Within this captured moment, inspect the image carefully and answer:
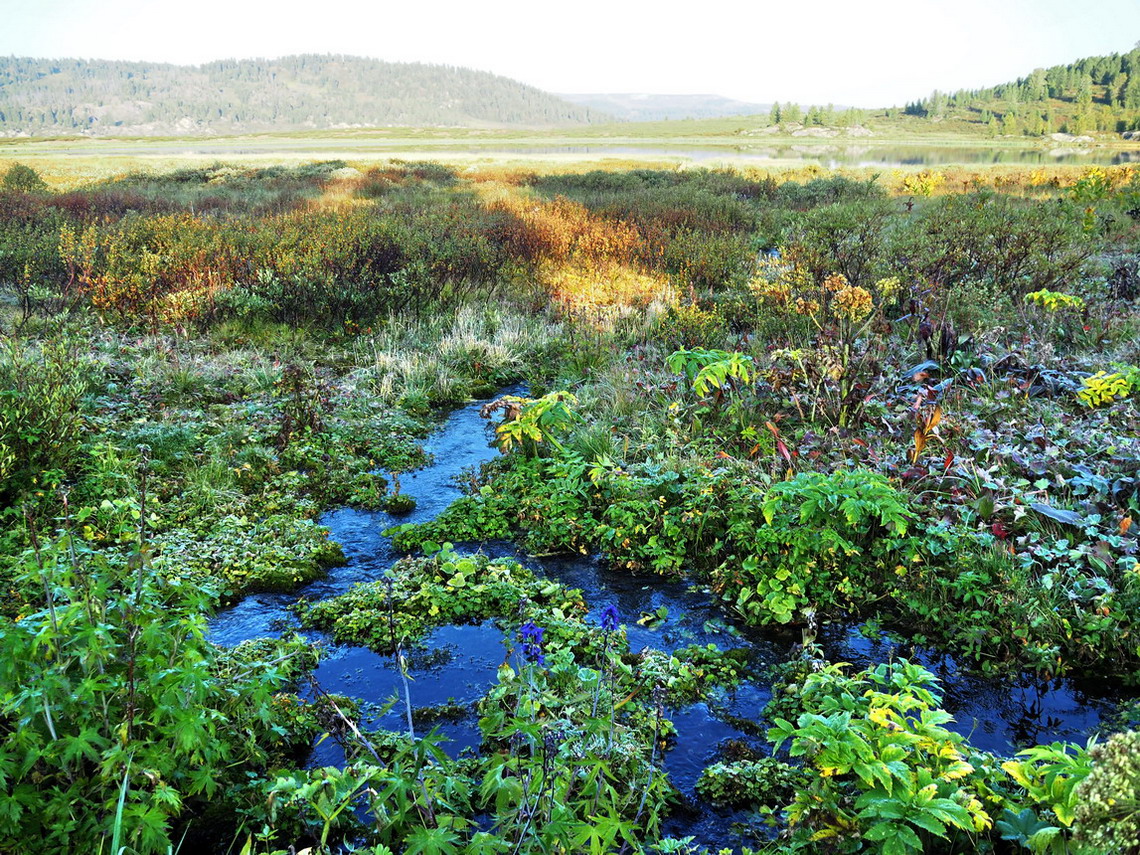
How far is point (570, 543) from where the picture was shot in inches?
211

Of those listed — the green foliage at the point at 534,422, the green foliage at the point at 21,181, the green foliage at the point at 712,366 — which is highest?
the green foliage at the point at 21,181

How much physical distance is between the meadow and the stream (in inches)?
1.3

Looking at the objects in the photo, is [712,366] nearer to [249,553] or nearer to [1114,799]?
[249,553]

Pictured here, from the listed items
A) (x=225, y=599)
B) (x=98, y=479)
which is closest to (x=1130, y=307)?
(x=225, y=599)

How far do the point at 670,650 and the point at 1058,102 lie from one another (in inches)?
7756

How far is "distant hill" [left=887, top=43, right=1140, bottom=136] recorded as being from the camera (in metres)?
114

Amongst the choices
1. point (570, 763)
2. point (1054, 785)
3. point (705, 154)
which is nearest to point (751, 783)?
point (570, 763)

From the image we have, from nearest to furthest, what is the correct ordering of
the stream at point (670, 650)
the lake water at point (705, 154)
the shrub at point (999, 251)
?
the stream at point (670, 650) < the shrub at point (999, 251) < the lake water at point (705, 154)

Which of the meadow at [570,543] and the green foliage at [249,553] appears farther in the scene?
the green foliage at [249,553]

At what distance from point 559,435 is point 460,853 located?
16.8ft

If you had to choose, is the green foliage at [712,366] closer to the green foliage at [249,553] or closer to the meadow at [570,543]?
the meadow at [570,543]

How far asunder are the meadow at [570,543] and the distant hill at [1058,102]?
5292 inches

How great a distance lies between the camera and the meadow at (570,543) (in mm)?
2361

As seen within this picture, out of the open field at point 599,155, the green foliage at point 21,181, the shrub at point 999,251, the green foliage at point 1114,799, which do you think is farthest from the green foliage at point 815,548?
the open field at point 599,155
